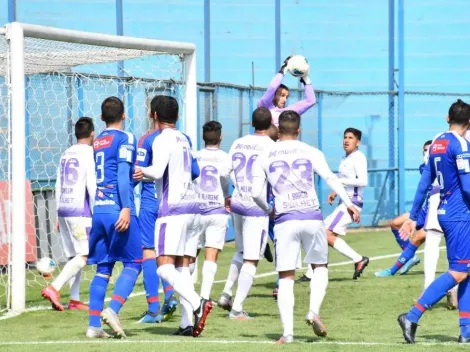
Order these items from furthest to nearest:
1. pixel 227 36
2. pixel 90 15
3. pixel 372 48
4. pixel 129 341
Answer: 1. pixel 372 48
2. pixel 227 36
3. pixel 90 15
4. pixel 129 341

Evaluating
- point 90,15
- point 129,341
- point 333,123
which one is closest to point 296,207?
point 129,341

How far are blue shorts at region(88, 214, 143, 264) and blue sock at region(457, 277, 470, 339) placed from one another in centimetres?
255

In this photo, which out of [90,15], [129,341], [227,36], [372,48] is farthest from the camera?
[372,48]

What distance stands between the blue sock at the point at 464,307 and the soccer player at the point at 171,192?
2.01 m

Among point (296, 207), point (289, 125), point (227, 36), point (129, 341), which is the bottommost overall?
point (129, 341)

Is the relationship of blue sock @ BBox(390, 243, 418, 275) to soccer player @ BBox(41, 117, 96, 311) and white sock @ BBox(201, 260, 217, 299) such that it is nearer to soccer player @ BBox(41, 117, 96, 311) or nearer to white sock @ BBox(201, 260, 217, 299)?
white sock @ BBox(201, 260, 217, 299)

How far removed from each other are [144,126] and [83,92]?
3.98ft

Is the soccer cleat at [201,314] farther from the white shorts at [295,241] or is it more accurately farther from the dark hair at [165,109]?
the dark hair at [165,109]

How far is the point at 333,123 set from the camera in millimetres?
24078

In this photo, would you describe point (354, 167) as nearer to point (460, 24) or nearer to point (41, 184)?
point (41, 184)

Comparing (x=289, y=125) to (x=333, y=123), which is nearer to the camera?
(x=289, y=125)

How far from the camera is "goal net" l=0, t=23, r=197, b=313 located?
11406 millimetres

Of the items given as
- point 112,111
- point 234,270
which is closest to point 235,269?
point 234,270

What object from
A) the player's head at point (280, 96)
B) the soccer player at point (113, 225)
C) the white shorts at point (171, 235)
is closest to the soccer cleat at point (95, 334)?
the soccer player at point (113, 225)
